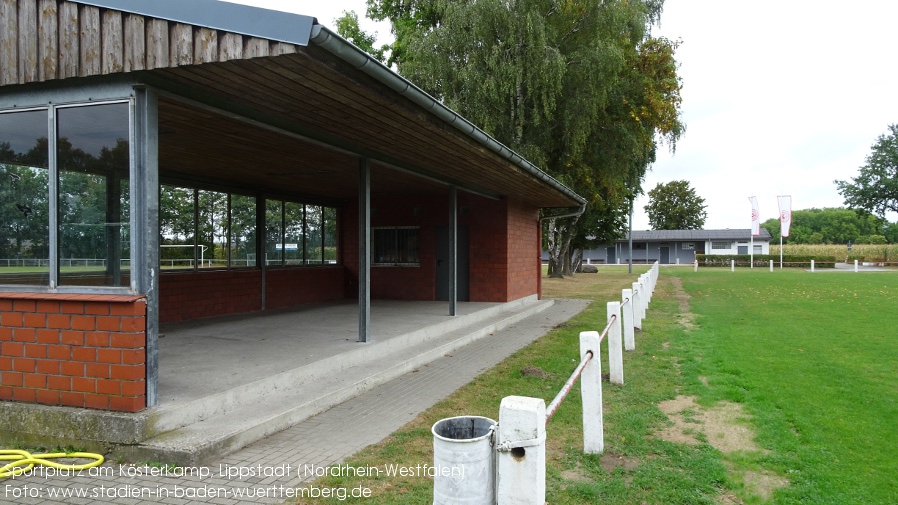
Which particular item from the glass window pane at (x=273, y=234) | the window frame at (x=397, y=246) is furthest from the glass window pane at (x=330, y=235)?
the glass window pane at (x=273, y=234)

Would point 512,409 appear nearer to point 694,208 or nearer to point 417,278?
point 417,278

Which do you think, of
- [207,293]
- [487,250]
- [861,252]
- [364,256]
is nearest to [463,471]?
[364,256]

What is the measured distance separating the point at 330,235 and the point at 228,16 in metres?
10.8

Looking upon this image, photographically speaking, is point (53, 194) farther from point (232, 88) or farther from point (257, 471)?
point (257, 471)

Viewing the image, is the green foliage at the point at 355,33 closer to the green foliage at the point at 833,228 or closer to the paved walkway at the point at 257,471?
the paved walkway at the point at 257,471

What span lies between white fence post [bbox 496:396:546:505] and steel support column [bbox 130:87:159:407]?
10.6 ft

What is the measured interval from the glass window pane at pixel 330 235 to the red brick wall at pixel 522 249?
444cm

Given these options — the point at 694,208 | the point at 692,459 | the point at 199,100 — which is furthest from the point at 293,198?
the point at 694,208

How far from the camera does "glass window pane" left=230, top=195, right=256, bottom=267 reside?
451 inches

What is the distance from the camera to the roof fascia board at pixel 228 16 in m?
3.94

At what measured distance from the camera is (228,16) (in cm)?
422

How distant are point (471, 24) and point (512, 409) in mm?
19751

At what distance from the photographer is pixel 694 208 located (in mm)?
78812

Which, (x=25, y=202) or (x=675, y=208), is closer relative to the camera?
(x=25, y=202)
